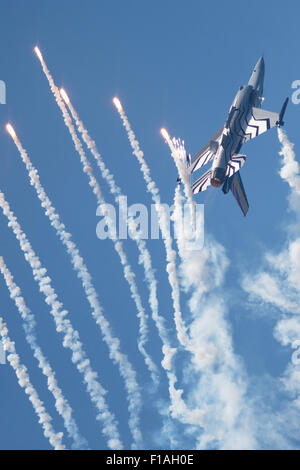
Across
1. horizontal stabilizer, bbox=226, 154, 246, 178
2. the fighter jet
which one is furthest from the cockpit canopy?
horizontal stabilizer, bbox=226, 154, 246, 178

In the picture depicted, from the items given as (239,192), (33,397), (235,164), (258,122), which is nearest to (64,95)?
(235,164)

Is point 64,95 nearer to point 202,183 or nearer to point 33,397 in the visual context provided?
point 202,183

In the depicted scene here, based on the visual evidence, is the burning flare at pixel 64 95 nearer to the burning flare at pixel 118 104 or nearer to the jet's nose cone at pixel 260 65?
the burning flare at pixel 118 104

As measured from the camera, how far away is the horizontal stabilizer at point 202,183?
3167 inches

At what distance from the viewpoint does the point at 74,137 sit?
81000 mm

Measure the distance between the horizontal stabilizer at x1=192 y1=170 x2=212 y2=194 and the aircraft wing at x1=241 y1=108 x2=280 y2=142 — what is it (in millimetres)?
7124

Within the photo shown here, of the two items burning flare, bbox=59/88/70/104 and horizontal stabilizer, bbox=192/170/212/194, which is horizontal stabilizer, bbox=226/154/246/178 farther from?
burning flare, bbox=59/88/70/104

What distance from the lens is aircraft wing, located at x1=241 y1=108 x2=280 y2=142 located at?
7962 centimetres

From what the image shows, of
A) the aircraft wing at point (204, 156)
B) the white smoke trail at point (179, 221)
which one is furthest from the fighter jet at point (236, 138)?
the white smoke trail at point (179, 221)

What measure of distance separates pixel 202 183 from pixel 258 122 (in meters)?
10.7

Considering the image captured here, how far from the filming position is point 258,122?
80625 millimetres
